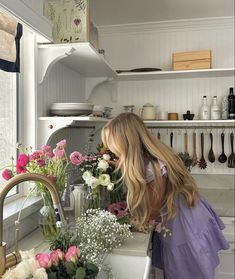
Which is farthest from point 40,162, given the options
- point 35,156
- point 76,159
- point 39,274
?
point 39,274

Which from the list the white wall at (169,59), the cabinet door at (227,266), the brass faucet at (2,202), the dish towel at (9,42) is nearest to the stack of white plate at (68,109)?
the dish towel at (9,42)

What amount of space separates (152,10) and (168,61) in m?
0.51

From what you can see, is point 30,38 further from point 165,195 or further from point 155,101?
point 155,101

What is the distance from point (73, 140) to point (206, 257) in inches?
54.9

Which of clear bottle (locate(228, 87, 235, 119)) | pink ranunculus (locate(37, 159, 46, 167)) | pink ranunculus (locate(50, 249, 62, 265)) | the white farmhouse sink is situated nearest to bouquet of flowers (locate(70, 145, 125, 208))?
pink ranunculus (locate(37, 159, 46, 167))

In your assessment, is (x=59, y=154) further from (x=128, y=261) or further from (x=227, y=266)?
(x=227, y=266)

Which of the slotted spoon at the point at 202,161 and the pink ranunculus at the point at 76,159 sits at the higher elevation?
the pink ranunculus at the point at 76,159

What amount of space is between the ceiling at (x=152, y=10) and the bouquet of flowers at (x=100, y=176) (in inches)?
50.3

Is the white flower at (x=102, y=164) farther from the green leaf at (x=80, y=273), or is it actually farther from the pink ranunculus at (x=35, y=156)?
the green leaf at (x=80, y=273)

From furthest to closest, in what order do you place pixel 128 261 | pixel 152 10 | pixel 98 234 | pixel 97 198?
pixel 152 10 < pixel 97 198 < pixel 128 261 < pixel 98 234

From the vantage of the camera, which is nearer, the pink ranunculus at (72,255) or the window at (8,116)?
the pink ranunculus at (72,255)

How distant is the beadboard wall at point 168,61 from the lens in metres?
2.77

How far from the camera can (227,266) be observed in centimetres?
232

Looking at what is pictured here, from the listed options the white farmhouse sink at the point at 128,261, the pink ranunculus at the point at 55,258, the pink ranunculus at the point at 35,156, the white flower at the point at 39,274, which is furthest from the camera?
the pink ranunculus at the point at 35,156
